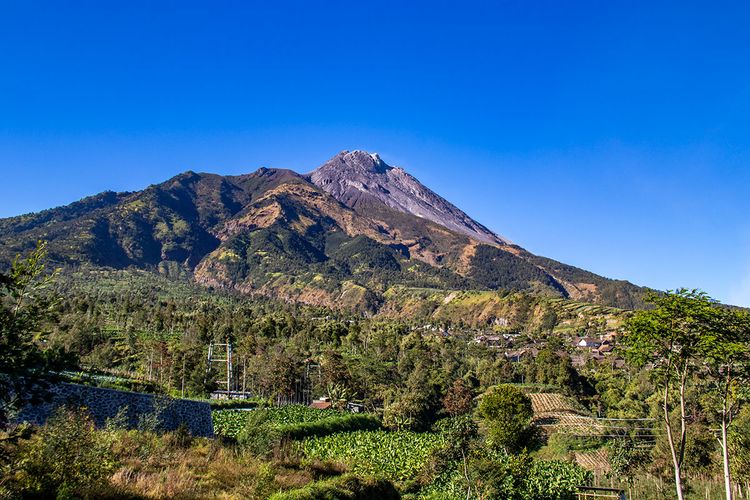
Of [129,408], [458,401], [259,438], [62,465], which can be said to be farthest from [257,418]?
[458,401]

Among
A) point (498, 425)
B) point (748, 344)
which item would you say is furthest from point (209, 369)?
point (748, 344)

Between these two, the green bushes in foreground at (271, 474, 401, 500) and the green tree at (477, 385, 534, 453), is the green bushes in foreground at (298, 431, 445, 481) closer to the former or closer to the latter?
the green tree at (477, 385, 534, 453)

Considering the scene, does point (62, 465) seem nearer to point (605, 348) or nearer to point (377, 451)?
point (377, 451)

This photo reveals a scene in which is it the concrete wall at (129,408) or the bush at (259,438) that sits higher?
the concrete wall at (129,408)

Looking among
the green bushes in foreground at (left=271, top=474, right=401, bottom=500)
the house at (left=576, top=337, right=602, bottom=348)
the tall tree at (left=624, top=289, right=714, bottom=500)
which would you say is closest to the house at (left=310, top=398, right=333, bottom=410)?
the green bushes in foreground at (left=271, top=474, right=401, bottom=500)

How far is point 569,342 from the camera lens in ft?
445

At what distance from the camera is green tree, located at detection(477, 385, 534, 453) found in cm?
5062

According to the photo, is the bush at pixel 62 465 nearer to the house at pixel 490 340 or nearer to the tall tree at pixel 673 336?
the tall tree at pixel 673 336

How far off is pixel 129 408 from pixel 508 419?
40189 mm

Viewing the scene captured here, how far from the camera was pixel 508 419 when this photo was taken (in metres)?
52.7

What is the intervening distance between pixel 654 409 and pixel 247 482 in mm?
66867

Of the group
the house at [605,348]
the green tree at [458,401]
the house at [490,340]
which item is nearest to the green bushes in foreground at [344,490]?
the green tree at [458,401]

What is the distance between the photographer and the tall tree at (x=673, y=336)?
14.4m

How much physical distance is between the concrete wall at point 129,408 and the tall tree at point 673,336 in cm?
1950
